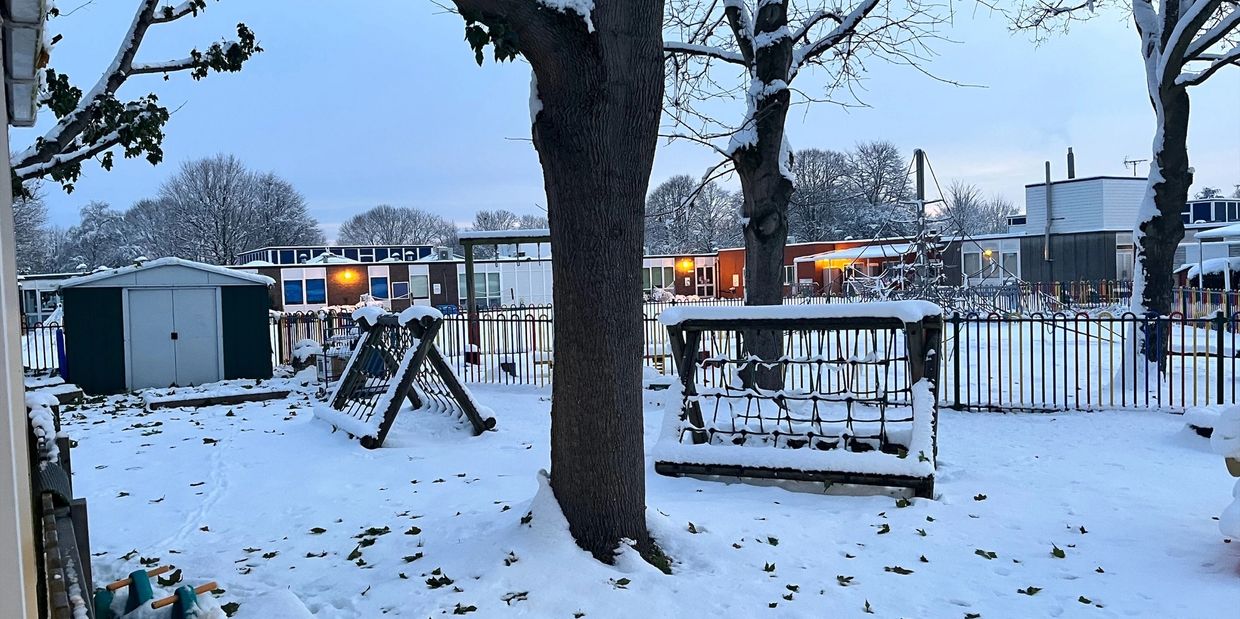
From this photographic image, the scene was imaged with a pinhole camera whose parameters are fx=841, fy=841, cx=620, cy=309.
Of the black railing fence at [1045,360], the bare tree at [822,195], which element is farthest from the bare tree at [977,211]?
the black railing fence at [1045,360]

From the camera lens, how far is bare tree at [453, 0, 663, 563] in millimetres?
4367

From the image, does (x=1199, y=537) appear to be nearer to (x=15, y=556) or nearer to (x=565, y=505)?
(x=565, y=505)

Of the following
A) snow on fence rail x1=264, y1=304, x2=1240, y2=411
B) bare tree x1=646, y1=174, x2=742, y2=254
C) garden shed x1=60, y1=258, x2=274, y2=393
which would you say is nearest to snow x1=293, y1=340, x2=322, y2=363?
snow on fence rail x1=264, y1=304, x2=1240, y2=411

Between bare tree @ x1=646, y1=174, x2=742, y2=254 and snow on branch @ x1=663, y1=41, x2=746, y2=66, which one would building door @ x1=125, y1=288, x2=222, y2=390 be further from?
bare tree @ x1=646, y1=174, x2=742, y2=254

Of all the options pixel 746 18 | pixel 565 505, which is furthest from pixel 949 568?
pixel 746 18

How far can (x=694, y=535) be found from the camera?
4969 millimetres

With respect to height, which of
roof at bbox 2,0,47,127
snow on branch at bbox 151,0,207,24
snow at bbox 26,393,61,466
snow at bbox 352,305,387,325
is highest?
snow on branch at bbox 151,0,207,24

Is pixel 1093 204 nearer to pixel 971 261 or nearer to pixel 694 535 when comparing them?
pixel 971 261

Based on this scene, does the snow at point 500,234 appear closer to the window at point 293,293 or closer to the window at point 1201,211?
the window at point 293,293

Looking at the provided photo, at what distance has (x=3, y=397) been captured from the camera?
61.9 inches

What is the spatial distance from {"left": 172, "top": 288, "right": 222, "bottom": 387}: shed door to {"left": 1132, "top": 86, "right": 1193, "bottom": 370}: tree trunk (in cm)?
1549

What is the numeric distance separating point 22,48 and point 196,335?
46.5 feet

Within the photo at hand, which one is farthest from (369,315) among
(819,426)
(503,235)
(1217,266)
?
(1217,266)

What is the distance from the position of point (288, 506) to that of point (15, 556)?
5.04 metres
